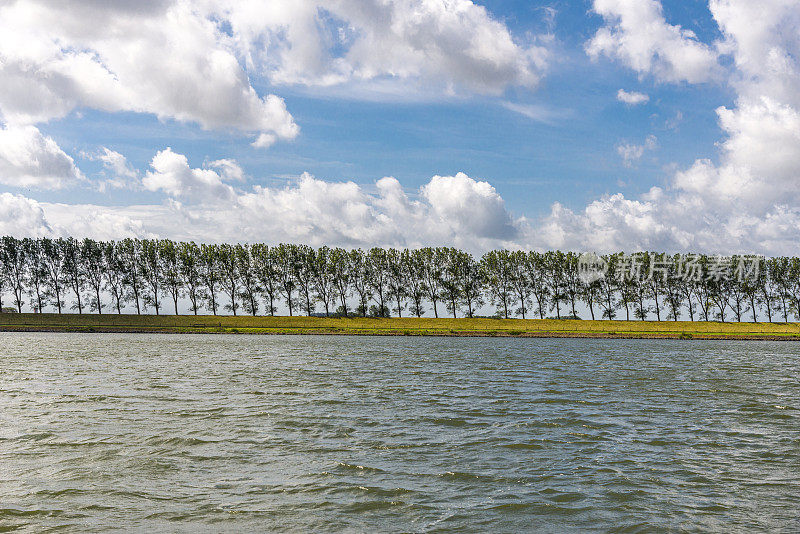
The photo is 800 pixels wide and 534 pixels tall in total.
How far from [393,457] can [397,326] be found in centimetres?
11094

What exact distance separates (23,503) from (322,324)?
384 feet

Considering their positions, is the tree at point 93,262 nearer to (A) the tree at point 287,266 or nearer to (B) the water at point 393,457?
(A) the tree at point 287,266

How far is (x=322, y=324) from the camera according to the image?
128 metres

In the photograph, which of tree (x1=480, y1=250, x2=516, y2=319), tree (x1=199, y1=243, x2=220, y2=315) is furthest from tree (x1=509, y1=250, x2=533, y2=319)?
tree (x1=199, y1=243, x2=220, y2=315)

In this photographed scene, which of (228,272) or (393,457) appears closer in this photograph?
(393,457)

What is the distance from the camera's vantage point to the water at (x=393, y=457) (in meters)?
10.8

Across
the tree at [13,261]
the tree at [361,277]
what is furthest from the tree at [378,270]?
the tree at [13,261]

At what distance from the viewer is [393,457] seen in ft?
49.2

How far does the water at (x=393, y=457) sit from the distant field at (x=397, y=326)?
8334cm

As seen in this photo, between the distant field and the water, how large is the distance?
273ft

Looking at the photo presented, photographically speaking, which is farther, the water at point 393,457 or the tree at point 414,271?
the tree at point 414,271

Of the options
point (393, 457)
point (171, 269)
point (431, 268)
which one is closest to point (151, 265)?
point (171, 269)

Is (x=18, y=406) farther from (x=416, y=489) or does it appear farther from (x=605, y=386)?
(x=605, y=386)

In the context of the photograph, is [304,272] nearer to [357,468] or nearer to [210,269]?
[210,269]
